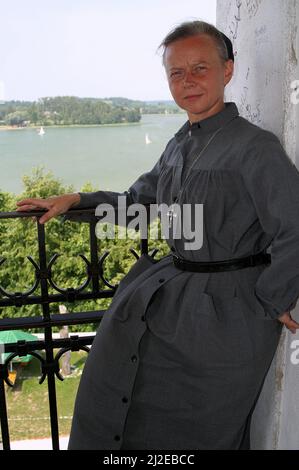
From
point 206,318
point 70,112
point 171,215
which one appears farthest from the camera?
point 70,112

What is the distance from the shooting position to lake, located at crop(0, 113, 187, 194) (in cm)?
4928

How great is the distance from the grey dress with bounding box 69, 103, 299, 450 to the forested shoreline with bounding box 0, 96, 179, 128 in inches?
1864

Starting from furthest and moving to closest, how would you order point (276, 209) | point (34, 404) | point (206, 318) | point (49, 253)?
point (34, 404), point (49, 253), point (206, 318), point (276, 209)

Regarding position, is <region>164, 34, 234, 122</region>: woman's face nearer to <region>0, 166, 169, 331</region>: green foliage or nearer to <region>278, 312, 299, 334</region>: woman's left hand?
<region>278, 312, 299, 334</region>: woman's left hand

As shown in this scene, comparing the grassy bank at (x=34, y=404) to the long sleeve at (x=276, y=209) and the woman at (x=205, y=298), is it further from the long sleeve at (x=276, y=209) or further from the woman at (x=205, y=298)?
the long sleeve at (x=276, y=209)

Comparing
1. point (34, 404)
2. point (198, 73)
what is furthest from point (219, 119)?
point (34, 404)

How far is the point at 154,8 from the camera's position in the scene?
179ft

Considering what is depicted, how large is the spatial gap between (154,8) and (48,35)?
11.4 metres

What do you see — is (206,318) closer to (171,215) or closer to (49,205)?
(171,215)

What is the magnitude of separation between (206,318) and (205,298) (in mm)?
44

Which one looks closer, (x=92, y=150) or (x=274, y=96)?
(x=274, y=96)

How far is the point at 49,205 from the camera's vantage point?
1477 mm

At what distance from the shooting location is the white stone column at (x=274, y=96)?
1.15 metres

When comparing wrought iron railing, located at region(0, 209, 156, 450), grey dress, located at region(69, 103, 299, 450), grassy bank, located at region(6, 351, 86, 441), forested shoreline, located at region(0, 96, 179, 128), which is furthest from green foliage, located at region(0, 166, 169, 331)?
forested shoreline, located at region(0, 96, 179, 128)
